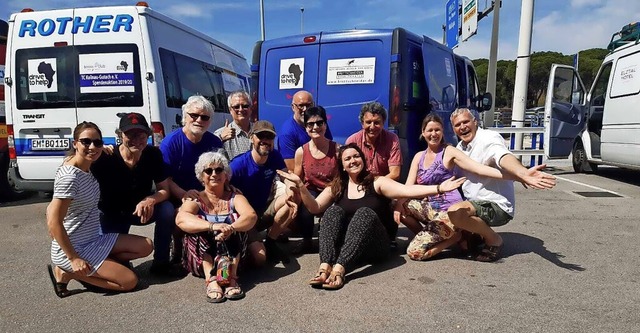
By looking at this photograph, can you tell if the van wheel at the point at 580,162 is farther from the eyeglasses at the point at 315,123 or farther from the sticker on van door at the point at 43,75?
the sticker on van door at the point at 43,75

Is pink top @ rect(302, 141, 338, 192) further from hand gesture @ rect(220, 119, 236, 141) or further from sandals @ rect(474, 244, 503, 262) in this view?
sandals @ rect(474, 244, 503, 262)

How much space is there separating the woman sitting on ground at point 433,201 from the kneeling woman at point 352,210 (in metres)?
0.21

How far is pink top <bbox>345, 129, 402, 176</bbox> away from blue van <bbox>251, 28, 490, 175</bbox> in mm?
1139

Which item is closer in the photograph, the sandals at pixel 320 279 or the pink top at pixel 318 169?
the sandals at pixel 320 279

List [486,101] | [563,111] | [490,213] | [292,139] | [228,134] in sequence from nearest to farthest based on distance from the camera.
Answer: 1. [490,213]
2. [228,134]
3. [292,139]
4. [486,101]
5. [563,111]

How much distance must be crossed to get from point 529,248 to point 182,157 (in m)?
3.24

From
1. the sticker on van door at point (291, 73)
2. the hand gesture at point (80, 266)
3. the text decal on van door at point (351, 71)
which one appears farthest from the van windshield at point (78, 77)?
the hand gesture at point (80, 266)

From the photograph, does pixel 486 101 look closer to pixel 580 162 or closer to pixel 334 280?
pixel 580 162

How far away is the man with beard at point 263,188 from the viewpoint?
12.1 feet

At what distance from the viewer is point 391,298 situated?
9.89 feet

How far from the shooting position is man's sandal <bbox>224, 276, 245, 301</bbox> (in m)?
3.04

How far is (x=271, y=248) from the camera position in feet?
12.8

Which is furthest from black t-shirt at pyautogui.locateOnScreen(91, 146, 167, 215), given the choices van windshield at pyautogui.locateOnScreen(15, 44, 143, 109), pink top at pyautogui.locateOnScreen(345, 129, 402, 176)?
van windshield at pyautogui.locateOnScreen(15, 44, 143, 109)

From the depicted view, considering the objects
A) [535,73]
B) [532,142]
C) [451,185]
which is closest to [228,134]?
[451,185]
